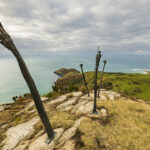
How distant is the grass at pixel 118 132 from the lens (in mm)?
4812

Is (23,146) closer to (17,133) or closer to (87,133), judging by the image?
(17,133)

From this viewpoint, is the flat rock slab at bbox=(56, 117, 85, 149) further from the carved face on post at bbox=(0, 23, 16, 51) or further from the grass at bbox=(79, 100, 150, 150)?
the carved face on post at bbox=(0, 23, 16, 51)

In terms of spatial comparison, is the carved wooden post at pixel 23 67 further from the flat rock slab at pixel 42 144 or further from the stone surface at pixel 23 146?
the stone surface at pixel 23 146

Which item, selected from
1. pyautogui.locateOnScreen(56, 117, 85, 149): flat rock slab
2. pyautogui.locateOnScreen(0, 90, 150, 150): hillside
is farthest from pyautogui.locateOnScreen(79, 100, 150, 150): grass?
pyautogui.locateOnScreen(56, 117, 85, 149): flat rock slab

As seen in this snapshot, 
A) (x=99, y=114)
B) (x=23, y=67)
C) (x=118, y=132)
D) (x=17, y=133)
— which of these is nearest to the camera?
(x=23, y=67)

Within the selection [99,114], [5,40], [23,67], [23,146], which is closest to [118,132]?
[99,114]

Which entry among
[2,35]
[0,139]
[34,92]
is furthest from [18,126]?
[2,35]

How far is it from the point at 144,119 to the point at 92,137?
5.04 meters

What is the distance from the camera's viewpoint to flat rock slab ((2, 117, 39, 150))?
544 cm

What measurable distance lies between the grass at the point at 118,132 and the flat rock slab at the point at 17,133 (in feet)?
12.2

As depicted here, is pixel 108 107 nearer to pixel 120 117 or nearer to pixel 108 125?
pixel 120 117

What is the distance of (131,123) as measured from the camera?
670cm

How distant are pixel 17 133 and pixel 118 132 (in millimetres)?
6807

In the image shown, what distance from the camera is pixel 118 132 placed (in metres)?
5.78
